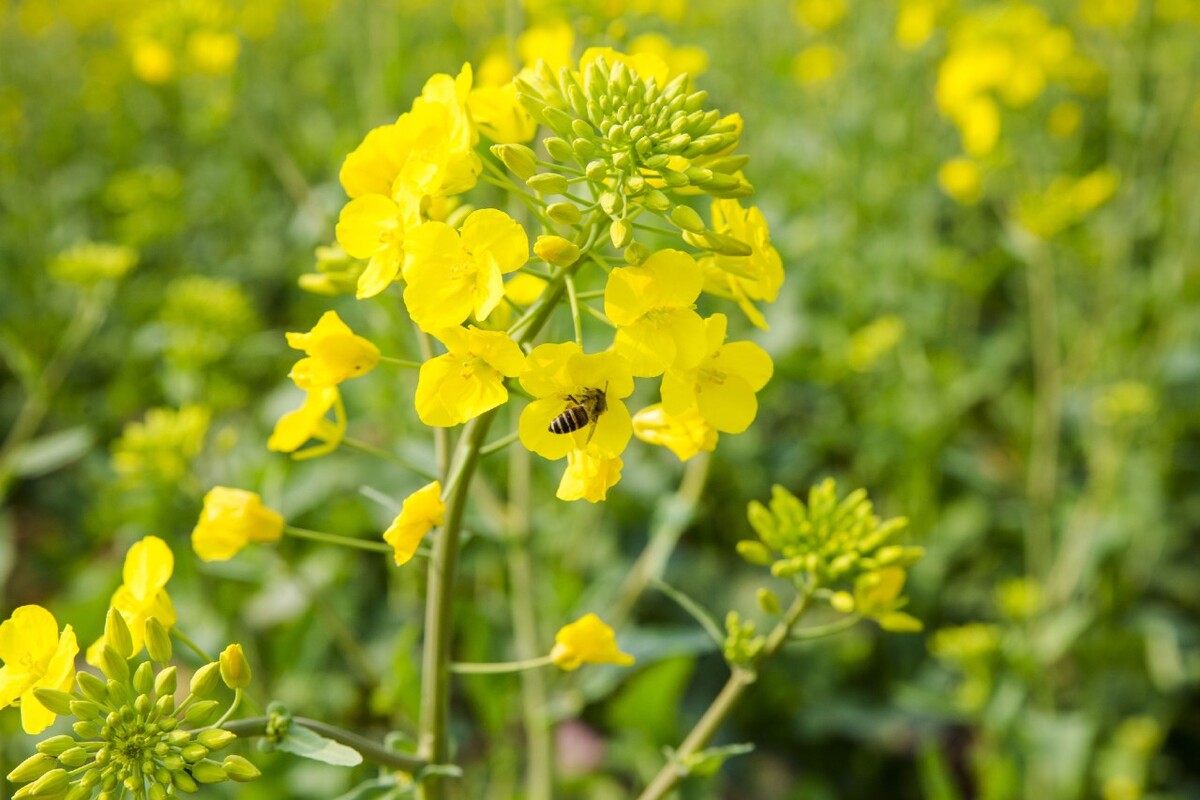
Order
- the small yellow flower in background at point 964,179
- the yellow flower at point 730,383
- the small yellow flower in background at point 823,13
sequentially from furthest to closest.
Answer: the small yellow flower in background at point 823,13, the small yellow flower in background at point 964,179, the yellow flower at point 730,383

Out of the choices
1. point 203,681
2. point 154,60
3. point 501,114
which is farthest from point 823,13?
point 203,681

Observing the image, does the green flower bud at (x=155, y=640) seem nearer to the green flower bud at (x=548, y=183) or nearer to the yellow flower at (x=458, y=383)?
the yellow flower at (x=458, y=383)

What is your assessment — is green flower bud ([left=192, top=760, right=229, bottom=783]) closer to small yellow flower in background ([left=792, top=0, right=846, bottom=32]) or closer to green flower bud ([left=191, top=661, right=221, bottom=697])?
green flower bud ([left=191, top=661, right=221, bottom=697])

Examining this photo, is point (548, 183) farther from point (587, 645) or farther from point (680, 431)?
point (587, 645)

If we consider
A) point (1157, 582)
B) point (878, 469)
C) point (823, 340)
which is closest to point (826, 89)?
point (823, 340)

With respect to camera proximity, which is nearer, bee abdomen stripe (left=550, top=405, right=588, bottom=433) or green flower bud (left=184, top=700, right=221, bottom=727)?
green flower bud (left=184, top=700, right=221, bottom=727)

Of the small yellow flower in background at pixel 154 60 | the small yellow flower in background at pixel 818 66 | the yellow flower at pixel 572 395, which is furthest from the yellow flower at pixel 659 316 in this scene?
the small yellow flower in background at pixel 818 66

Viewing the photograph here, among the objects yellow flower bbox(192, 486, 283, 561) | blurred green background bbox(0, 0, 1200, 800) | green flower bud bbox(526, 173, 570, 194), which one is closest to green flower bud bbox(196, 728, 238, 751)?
yellow flower bbox(192, 486, 283, 561)
